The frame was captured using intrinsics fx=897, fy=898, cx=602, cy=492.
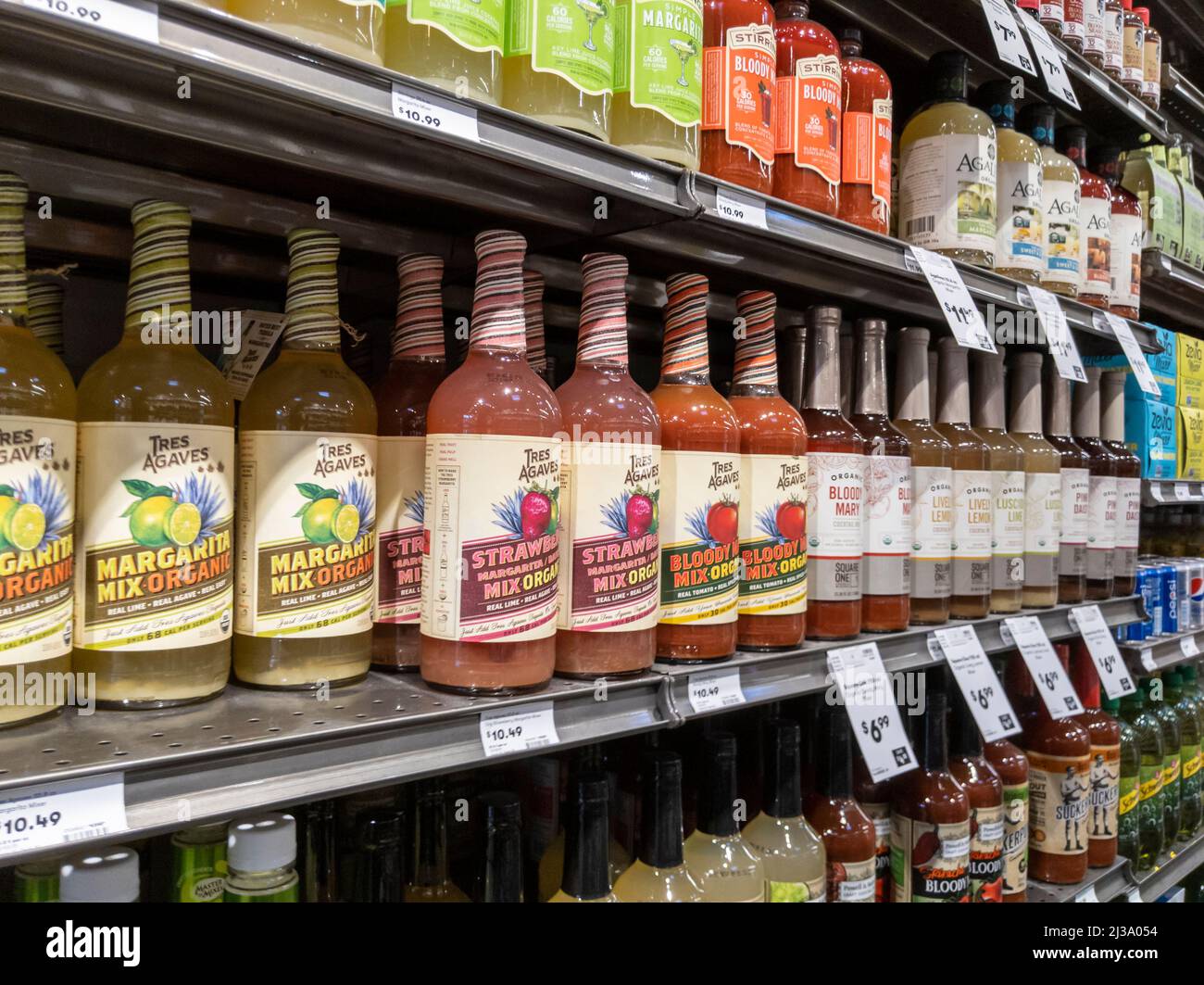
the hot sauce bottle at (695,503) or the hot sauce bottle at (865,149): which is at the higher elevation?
the hot sauce bottle at (865,149)

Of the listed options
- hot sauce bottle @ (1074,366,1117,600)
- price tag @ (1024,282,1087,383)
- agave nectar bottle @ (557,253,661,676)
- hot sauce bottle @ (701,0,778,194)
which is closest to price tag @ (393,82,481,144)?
agave nectar bottle @ (557,253,661,676)

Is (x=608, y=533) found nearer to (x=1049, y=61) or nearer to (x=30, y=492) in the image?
(x=30, y=492)

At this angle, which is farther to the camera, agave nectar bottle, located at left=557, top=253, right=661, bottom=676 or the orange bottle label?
the orange bottle label

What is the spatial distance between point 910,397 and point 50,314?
49.3 inches

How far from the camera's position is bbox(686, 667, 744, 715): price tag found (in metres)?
1.04

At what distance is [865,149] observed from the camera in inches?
54.0

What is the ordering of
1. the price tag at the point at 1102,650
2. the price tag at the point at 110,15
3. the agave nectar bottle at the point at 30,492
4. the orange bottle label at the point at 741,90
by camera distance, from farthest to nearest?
the price tag at the point at 1102,650 → the orange bottle label at the point at 741,90 → the agave nectar bottle at the point at 30,492 → the price tag at the point at 110,15

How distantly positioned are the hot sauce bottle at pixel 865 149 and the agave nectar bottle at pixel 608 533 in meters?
0.59

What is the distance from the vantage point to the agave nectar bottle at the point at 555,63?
93 cm

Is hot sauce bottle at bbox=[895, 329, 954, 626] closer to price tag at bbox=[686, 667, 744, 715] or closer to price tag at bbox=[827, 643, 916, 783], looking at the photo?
price tag at bbox=[827, 643, 916, 783]

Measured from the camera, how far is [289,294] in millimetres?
991

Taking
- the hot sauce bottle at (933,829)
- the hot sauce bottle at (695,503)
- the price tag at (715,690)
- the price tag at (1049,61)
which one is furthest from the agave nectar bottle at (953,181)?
the price tag at (715,690)

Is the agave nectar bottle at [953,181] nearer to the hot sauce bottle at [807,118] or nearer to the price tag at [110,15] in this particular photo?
the hot sauce bottle at [807,118]

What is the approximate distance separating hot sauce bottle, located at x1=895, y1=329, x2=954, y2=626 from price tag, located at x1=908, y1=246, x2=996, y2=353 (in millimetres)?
151
